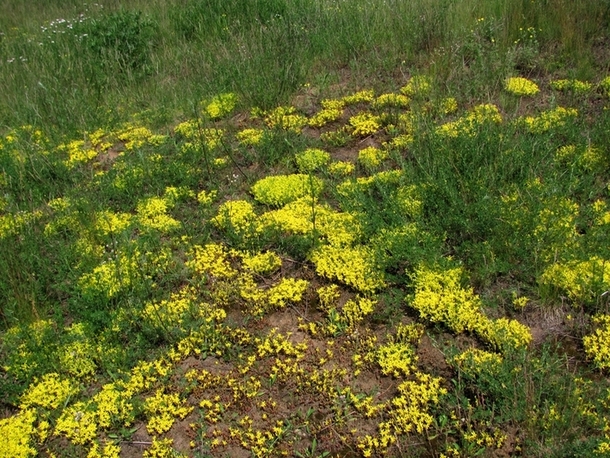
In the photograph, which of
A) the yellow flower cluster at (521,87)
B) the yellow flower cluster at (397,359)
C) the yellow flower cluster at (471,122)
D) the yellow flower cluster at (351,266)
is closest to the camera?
the yellow flower cluster at (397,359)

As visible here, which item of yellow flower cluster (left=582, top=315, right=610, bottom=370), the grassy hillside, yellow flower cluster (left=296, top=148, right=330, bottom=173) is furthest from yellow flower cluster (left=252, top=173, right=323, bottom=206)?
yellow flower cluster (left=582, top=315, right=610, bottom=370)

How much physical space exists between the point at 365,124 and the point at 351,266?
250 cm

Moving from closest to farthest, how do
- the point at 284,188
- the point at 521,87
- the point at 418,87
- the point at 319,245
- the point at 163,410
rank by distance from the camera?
the point at 163,410 < the point at 319,245 < the point at 284,188 < the point at 521,87 < the point at 418,87

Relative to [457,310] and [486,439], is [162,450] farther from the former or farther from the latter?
[457,310]

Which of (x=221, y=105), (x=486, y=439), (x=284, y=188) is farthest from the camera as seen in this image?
(x=221, y=105)

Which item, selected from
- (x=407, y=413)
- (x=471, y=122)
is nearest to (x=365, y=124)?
(x=471, y=122)

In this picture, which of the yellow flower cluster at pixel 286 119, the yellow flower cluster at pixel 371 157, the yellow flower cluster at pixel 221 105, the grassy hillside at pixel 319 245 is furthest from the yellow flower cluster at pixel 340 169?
the yellow flower cluster at pixel 221 105

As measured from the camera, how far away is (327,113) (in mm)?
6891

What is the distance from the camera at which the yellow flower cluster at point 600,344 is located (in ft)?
12.6

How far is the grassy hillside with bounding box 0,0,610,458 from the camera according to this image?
12.2ft

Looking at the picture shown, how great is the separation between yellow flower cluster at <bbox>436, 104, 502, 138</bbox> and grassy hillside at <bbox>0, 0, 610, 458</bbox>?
4 centimetres

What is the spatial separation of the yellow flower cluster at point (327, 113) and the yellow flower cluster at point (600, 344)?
12.9 ft

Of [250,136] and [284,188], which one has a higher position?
[250,136]

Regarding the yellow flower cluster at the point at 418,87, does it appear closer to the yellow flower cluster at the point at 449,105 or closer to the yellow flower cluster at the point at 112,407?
the yellow flower cluster at the point at 449,105
